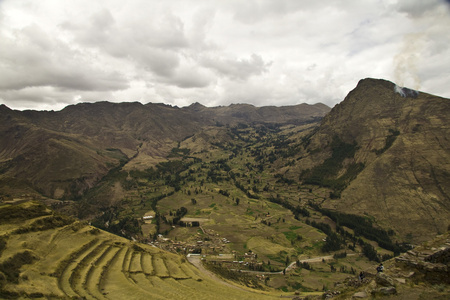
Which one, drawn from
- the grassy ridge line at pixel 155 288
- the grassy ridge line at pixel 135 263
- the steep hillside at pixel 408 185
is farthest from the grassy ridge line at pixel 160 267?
the steep hillside at pixel 408 185

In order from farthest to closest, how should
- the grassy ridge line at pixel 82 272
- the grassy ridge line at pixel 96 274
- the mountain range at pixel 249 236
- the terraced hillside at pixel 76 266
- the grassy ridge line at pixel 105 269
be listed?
the grassy ridge line at pixel 105 269, the grassy ridge line at pixel 96 274, the mountain range at pixel 249 236, the grassy ridge line at pixel 82 272, the terraced hillside at pixel 76 266

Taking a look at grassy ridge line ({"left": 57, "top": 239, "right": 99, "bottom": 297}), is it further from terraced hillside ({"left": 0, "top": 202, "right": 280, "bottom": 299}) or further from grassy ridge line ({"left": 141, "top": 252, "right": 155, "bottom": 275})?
grassy ridge line ({"left": 141, "top": 252, "right": 155, "bottom": 275})

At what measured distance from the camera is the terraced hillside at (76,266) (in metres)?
37.4

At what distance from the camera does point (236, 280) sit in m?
73.9

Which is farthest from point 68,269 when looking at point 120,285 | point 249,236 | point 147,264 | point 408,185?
point 408,185

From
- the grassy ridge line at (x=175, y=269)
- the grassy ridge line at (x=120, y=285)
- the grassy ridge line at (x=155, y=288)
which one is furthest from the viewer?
the grassy ridge line at (x=175, y=269)

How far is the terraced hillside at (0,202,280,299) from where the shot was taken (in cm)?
3738

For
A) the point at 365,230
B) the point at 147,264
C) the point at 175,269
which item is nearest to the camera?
the point at 147,264

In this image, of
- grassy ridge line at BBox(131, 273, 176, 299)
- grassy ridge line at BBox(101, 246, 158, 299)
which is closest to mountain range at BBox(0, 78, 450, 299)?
grassy ridge line at BBox(101, 246, 158, 299)

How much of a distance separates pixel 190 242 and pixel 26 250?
8449cm

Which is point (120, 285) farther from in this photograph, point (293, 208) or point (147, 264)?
point (293, 208)

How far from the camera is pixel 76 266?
4606cm

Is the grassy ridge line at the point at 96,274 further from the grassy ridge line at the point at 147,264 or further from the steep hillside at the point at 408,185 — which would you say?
the steep hillside at the point at 408,185

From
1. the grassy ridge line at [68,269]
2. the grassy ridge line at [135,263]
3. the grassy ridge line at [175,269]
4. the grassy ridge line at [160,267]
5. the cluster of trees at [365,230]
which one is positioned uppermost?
the grassy ridge line at [68,269]
